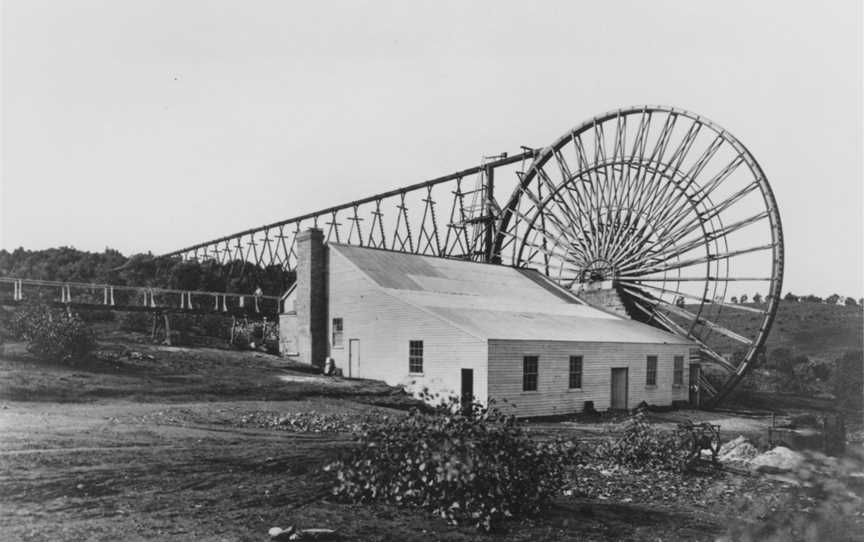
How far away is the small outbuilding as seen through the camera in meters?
21.2

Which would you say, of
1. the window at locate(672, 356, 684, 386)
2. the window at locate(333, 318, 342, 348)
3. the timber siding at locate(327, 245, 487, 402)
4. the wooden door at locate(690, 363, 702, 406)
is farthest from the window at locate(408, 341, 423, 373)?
the wooden door at locate(690, 363, 702, 406)

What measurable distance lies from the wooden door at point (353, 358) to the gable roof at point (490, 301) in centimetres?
257

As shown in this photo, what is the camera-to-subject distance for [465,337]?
21.1m

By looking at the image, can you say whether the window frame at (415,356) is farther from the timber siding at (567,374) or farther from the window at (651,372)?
the window at (651,372)

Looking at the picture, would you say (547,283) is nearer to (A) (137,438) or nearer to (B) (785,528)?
(A) (137,438)

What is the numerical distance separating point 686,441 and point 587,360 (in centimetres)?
1095

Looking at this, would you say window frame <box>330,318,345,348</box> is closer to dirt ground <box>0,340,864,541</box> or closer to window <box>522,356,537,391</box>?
window <box>522,356,537,391</box>

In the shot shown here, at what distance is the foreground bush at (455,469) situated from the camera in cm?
823

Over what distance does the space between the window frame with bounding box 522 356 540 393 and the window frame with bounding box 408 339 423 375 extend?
11.4ft

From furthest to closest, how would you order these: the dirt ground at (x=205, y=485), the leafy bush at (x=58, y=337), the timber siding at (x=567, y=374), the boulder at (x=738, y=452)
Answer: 1. the leafy bush at (x=58, y=337)
2. the timber siding at (x=567, y=374)
3. the boulder at (x=738, y=452)
4. the dirt ground at (x=205, y=485)

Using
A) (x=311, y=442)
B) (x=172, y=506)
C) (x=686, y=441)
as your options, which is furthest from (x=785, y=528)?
(x=311, y=442)

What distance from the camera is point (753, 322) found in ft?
220

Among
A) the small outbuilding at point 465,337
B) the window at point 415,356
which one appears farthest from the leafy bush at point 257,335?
the window at point 415,356

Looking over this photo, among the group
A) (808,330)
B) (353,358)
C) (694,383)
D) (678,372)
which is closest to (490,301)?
(353,358)
